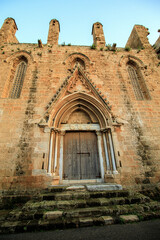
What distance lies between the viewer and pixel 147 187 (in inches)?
184

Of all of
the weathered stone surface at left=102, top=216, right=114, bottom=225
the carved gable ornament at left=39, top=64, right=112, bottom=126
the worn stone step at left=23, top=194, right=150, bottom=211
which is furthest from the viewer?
the carved gable ornament at left=39, top=64, right=112, bottom=126

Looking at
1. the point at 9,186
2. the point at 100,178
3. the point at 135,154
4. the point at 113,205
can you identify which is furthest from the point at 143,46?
the point at 9,186

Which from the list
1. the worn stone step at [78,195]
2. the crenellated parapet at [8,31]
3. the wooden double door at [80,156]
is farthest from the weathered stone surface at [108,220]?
the crenellated parapet at [8,31]

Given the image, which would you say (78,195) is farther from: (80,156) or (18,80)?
(18,80)

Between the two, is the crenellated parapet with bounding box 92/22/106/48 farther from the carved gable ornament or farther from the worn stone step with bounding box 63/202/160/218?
the worn stone step with bounding box 63/202/160/218

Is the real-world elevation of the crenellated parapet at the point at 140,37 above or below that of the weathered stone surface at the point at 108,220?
above

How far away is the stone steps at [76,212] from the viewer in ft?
7.75

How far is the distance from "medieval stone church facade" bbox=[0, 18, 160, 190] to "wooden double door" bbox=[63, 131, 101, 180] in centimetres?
4

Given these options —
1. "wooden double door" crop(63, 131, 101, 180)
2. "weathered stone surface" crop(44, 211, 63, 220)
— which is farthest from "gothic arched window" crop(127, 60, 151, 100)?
"weathered stone surface" crop(44, 211, 63, 220)

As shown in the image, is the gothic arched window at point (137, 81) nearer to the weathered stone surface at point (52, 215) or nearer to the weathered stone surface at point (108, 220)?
the weathered stone surface at point (108, 220)

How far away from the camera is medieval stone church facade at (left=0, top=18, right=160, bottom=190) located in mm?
4898

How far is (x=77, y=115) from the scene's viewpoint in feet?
21.4

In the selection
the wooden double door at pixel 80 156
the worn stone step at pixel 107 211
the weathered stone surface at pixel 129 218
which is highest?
the wooden double door at pixel 80 156

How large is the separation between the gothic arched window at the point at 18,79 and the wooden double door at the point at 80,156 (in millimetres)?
3957
